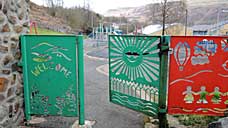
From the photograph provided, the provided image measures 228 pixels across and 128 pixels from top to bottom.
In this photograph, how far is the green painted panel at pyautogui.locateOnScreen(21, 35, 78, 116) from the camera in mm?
2963

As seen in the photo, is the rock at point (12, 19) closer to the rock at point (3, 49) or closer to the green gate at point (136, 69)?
the rock at point (3, 49)

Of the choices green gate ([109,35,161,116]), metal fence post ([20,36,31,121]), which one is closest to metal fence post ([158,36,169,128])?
green gate ([109,35,161,116])

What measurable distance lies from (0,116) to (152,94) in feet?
6.94

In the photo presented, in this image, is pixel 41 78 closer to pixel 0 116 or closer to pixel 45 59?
pixel 45 59

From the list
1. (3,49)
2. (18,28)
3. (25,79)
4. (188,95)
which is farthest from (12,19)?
(188,95)

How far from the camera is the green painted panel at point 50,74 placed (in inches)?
117

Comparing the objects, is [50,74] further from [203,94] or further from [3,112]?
[203,94]

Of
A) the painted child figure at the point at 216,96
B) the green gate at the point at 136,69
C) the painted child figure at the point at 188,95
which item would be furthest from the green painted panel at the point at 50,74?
the painted child figure at the point at 216,96

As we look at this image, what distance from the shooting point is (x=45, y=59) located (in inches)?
121

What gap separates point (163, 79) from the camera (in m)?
2.91

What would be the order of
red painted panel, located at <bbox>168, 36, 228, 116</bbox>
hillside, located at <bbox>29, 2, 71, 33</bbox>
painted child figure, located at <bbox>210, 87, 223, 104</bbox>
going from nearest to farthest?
red painted panel, located at <bbox>168, 36, 228, 116</bbox>, painted child figure, located at <bbox>210, 87, 223, 104</bbox>, hillside, located at <bbox>29, 2, 71, 33</bbox>

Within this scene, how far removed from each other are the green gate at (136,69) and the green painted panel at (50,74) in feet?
2.48

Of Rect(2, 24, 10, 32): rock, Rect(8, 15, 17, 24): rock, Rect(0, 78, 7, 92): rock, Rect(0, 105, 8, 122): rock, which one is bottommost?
Rect(0, 105, 8, 122): rock

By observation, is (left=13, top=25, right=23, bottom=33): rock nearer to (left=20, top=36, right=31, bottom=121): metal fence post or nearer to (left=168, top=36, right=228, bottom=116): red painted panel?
(left=20, top=36, right=31, bottom=121): metal fence post
